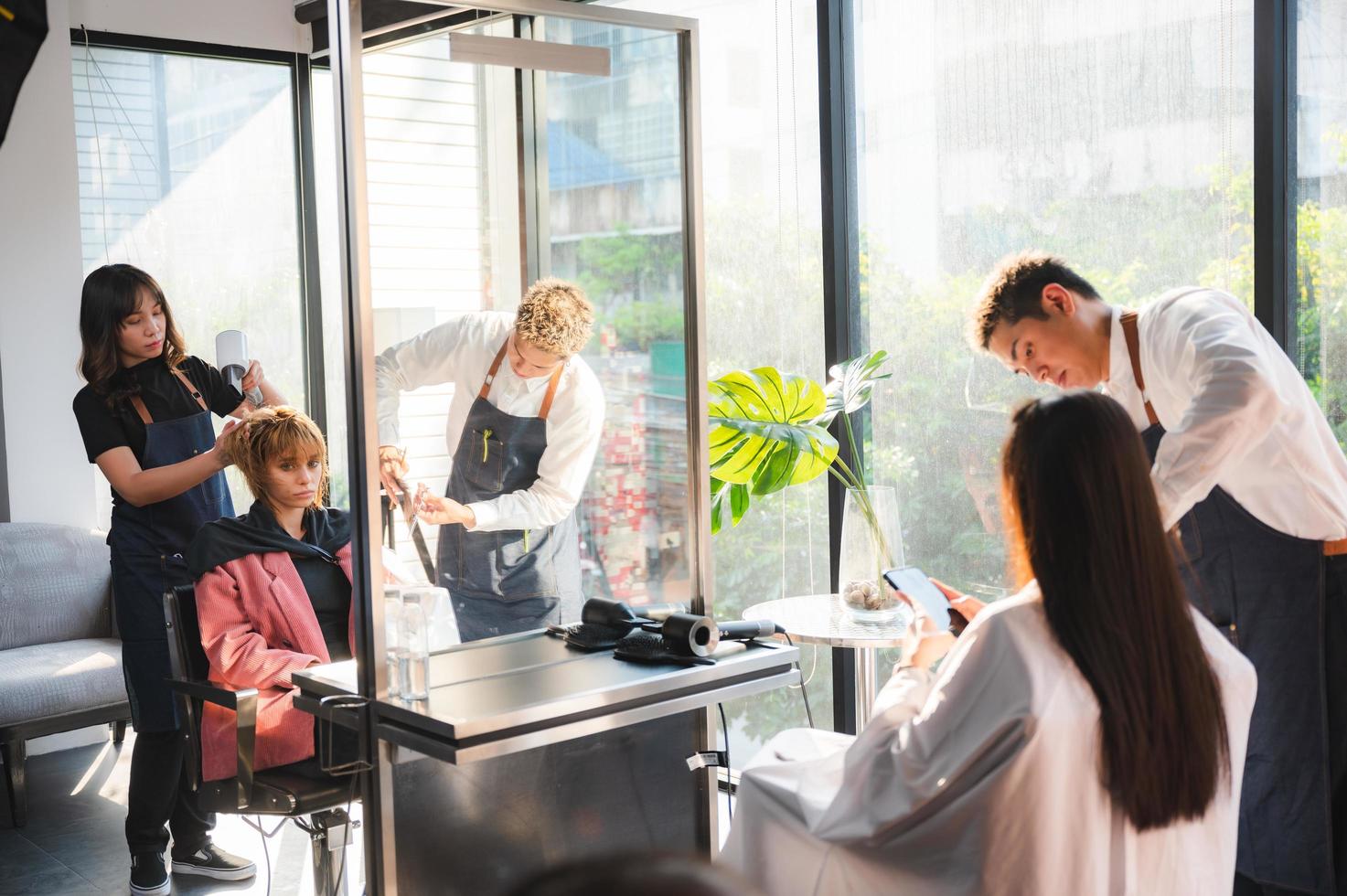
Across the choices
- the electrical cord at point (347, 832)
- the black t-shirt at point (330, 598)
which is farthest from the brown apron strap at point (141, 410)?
the electrical cord at point (347, 832)

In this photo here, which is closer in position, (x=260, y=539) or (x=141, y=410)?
(x=260, y=539)

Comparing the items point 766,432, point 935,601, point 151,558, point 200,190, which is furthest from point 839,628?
point 200,190

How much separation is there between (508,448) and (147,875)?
1.71 metres

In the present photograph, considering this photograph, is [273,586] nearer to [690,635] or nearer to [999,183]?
[690,635]

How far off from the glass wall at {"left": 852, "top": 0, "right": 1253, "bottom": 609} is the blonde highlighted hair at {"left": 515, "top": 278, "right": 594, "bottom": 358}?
1352mm

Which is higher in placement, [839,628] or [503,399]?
[503,399]

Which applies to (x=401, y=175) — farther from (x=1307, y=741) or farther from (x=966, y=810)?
(x=1307, y=741)

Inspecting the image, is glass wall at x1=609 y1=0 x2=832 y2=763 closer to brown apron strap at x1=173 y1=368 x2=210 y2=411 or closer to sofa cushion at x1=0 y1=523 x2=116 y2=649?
brown apron strap at x1=173 y1=368 x2=210 y2=411

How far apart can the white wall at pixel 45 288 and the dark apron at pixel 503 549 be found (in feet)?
9.59

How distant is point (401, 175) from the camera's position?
73.5 inches

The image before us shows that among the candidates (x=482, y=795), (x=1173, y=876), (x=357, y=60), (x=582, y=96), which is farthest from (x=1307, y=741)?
(x=357, y=60)

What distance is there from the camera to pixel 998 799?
5.17 ft

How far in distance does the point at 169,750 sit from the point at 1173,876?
234cm

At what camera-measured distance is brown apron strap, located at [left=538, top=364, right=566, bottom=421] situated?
2.11 m
